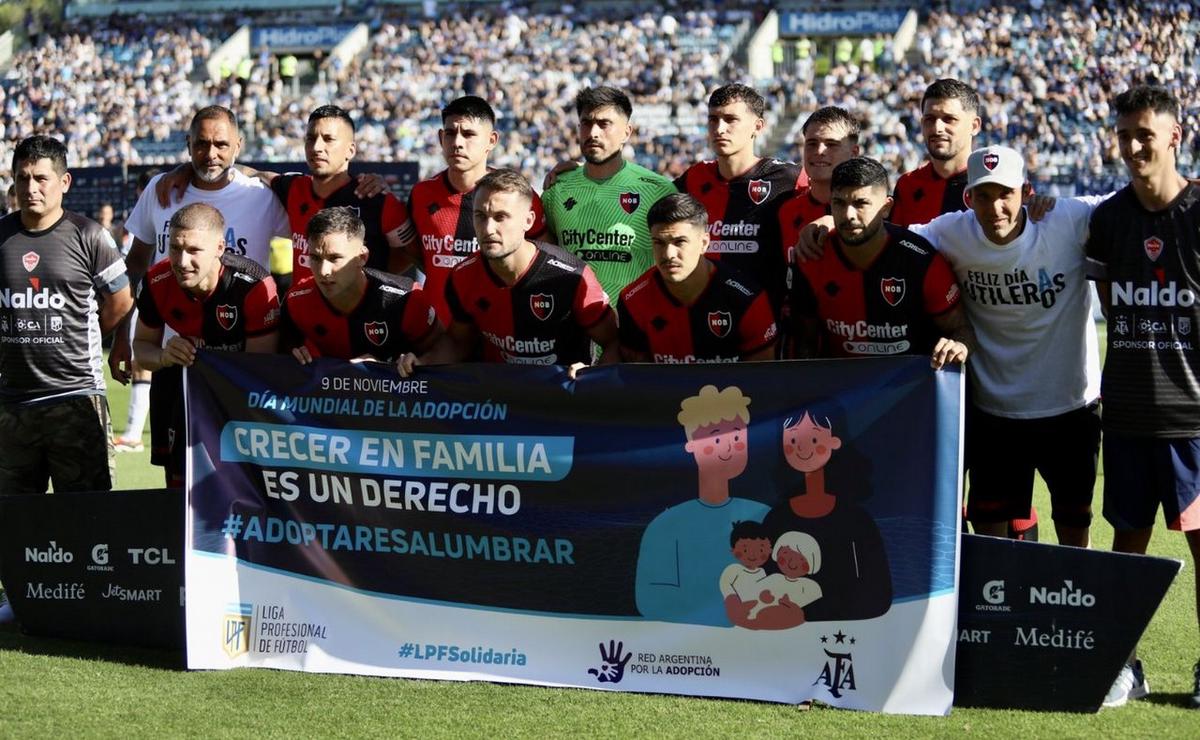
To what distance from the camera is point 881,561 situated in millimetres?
5148

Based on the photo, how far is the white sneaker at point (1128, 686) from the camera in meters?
5.13

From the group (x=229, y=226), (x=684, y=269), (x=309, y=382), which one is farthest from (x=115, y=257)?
(x=684, y=269)

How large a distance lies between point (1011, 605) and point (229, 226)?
4555mm

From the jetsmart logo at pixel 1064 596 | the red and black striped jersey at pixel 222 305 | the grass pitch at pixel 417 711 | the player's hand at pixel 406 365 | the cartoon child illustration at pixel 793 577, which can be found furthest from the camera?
the red and black striped jersey at pixel 222 305

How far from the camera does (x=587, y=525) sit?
5.46 metres

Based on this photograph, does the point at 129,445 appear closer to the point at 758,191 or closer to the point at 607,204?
the point at 607,204

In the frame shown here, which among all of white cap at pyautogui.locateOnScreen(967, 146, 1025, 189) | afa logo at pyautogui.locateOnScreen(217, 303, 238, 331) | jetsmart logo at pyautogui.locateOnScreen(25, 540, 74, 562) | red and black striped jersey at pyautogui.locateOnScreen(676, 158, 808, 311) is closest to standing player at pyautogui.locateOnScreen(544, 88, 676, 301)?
red and black striped jersey at pyautogui.locateOnScreen(676, 158, 808, 311)

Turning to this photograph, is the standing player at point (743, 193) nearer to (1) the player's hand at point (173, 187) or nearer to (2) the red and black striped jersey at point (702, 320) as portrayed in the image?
(2) the red and black striped jersey at point (702, 320)

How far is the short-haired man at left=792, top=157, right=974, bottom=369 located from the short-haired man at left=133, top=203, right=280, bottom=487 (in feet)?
8.40

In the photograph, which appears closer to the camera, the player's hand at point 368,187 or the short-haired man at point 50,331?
the short-haired man at point 50,331

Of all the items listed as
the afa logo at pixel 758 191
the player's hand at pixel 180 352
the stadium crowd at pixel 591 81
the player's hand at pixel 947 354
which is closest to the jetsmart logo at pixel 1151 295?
the player's hand at pixel 947 354

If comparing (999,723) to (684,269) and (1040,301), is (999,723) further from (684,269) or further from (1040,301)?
(684,269)

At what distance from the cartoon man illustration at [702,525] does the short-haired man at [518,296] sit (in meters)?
0.76

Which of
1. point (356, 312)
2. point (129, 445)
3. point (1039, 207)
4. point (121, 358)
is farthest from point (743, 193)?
point (129, 445)
